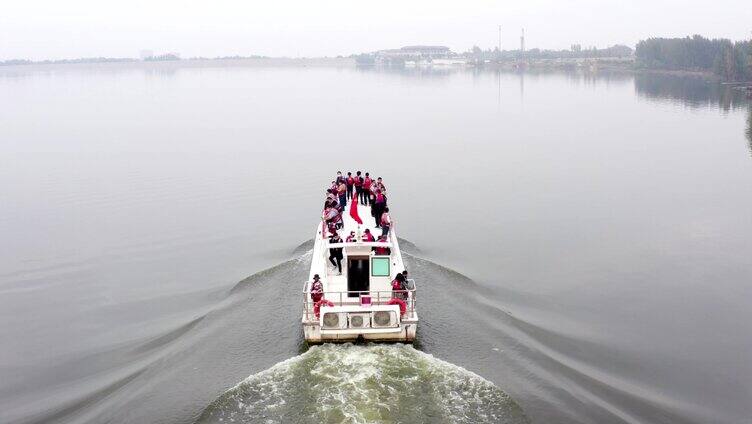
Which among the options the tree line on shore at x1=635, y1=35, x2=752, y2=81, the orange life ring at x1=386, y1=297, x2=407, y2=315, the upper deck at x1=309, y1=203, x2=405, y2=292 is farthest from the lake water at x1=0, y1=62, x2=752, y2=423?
the tree line on shore at x1=635, y1=35, x2=752, y2=81

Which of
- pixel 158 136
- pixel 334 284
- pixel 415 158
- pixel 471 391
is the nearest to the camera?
pixel 471 391

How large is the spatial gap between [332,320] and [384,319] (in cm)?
156

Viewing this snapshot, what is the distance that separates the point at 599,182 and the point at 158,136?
1832 inches

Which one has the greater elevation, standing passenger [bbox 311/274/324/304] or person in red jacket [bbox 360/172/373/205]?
person in red jacket [bbox 360/172/373/205]

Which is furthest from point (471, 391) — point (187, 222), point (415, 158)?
point (415, 158)

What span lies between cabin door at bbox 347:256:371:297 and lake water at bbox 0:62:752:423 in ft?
8.23

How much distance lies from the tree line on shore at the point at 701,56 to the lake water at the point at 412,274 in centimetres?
7559

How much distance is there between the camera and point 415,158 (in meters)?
57.7

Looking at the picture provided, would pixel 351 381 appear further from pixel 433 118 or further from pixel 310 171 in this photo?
pixel 433 118

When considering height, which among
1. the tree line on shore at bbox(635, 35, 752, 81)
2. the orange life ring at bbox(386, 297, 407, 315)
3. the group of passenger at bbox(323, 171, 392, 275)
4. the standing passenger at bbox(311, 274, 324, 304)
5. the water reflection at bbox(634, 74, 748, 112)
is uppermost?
the tree line on shore at bbox(635, 35, 752, 81)

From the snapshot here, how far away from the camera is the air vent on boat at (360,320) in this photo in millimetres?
19812

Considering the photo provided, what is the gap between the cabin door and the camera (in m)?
21.7

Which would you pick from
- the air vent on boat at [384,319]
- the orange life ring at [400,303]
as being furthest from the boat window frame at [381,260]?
the air vent on boat at [384,319]

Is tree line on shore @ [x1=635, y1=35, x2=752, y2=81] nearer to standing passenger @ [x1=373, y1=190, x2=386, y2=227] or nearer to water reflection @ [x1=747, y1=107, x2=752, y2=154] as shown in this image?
water reflection @ [x1=747, y1=107, x2=752, y2=154]
